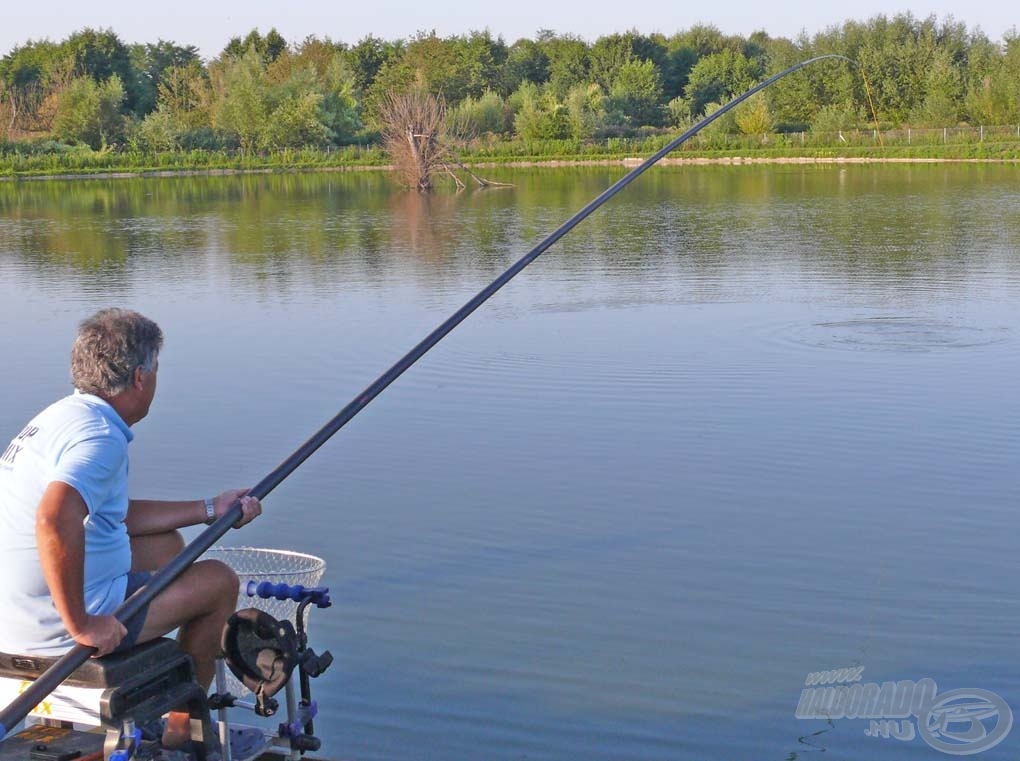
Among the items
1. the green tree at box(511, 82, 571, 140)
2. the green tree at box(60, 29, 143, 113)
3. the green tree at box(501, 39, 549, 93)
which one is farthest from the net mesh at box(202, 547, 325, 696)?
the green tree at box(501, 39, 549, 93)

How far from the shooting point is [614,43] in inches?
2736

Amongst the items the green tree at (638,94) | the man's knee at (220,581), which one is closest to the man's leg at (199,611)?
the man's knee at (220,581)

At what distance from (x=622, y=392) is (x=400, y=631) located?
409 cm

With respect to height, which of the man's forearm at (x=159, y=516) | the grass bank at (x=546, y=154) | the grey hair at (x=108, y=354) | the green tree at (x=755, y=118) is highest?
the green tree at (x=755, y=118)

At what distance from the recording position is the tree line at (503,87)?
5091 cm

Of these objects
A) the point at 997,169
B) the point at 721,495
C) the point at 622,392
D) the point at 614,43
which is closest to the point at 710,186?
the point at 997,169

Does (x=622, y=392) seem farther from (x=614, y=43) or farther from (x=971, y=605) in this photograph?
(x=614, y=43)

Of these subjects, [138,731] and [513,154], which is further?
[513,154]

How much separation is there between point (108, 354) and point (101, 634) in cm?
53

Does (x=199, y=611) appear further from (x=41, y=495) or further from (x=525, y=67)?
(x=525, y=67)

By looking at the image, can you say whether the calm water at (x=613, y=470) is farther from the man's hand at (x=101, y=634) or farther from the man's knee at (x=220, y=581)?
the man's hand at (x=101, y=634)
